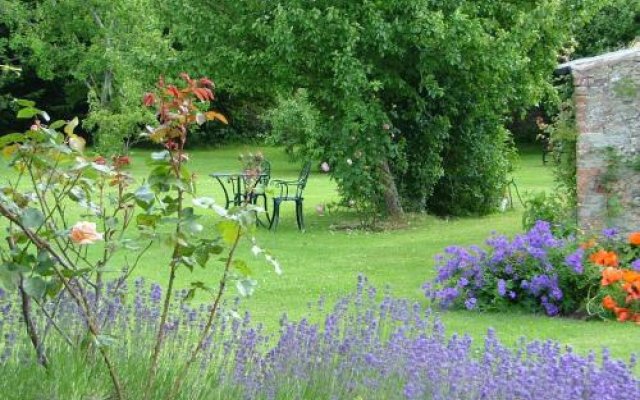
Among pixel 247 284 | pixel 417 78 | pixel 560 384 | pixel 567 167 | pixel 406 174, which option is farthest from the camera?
pixel 406 174

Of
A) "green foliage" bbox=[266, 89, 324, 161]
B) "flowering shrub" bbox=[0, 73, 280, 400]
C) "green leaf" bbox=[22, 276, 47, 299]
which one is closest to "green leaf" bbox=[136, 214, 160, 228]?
"flowering shrub" bbox=[0, 73, 280, 400]

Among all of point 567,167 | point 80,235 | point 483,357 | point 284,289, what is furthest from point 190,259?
point 567,167

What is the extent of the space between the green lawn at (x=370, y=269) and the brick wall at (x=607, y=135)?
185 cm

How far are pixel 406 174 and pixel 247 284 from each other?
1304 cm

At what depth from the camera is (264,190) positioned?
12.1ft

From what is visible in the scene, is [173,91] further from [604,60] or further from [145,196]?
[604,60]

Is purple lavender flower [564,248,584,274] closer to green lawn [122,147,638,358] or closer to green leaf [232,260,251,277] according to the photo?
green lawn [122,147,638,358]

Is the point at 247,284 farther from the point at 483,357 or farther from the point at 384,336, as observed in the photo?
the point at 384,336

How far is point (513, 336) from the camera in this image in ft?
24.8

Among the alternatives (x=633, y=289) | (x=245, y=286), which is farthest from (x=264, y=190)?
(x=633, y=289)

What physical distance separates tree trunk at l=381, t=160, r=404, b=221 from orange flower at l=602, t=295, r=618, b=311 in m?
7.46

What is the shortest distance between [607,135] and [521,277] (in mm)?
2046

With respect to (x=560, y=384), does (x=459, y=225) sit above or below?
below

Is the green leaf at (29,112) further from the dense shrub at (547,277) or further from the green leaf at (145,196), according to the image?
the dense shrub at (547,277)
